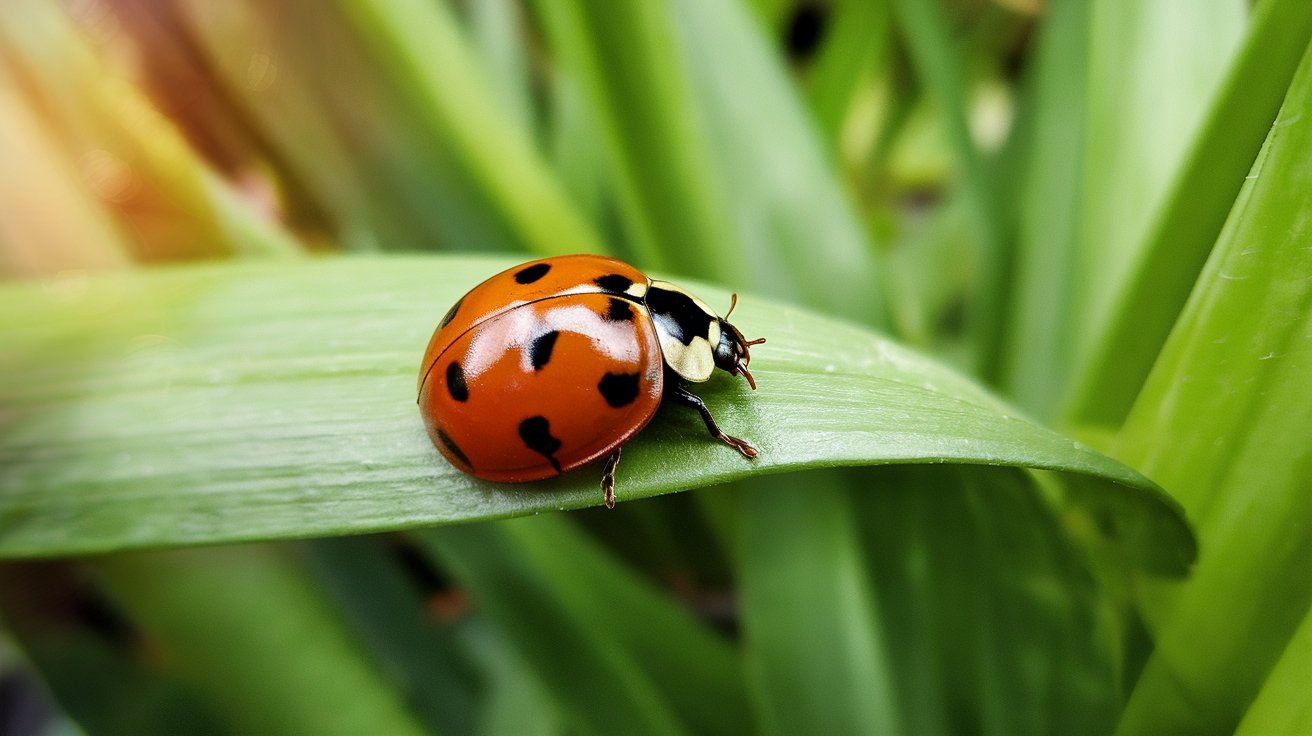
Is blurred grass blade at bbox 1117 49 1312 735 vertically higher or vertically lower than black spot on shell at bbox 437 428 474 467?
higher

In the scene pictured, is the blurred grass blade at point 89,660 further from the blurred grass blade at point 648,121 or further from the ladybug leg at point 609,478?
the blurred grass blade at point 648,121

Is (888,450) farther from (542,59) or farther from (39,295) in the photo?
(542,59)

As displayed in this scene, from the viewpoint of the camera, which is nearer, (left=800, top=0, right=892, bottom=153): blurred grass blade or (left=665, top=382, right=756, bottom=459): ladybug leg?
(left=665, top=382, right=756, bottom=459): ladybug leg

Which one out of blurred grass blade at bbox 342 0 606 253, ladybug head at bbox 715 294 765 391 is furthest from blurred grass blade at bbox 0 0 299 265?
ladybug head at bbox 715 294 765 391

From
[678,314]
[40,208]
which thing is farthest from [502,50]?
[678,314]

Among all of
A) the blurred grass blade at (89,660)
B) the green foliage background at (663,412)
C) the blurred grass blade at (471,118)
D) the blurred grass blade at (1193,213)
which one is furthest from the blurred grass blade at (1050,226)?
the blurred grass blade at (89,660)

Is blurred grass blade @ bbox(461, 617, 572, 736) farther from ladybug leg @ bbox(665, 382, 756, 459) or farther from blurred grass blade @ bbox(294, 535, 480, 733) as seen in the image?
ladybug leg @ bbox(665, 382, 756, 459)

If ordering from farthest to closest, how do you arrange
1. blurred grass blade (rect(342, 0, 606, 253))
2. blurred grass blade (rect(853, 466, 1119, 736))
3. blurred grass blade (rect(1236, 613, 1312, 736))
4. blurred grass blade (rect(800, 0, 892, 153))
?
blurred grass blade (rect(800, 0, 892, 153)) → blurred grass blade (rect(342, 0, 606, 253)) → blurred grass blade (rect(853, 466, 1119, 736)) → blurred grass blade (rect(1236, 613, 1312, 736))

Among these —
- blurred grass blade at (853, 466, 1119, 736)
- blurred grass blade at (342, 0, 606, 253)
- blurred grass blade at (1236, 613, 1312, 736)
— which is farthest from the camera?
blurred grass blade at (342, 0, 606, 253)
